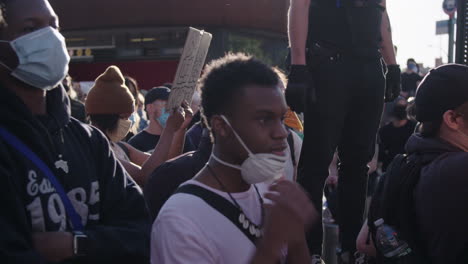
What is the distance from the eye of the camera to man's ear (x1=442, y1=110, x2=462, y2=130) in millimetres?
3188

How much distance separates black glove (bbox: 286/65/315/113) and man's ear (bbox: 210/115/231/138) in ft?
3.88

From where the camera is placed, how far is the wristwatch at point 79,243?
219 cm

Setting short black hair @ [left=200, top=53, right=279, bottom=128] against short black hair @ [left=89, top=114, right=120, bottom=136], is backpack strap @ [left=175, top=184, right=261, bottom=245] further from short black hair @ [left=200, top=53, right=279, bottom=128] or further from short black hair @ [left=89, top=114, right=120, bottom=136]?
short black hair @ [left=89, top=114, right=120, bottom=136]

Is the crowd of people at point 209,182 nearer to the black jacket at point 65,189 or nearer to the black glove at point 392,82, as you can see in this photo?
the black jacket at point 65,189

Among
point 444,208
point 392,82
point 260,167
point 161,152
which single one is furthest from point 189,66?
point 444,208

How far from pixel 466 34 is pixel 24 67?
14.4ft

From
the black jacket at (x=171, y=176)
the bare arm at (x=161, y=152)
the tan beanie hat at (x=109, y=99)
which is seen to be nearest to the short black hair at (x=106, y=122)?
the tan beanie hat at (x=109, y=99)

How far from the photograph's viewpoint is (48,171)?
2.19 m

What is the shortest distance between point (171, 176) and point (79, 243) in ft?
3.52

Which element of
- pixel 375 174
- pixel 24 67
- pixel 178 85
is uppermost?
pixel 24 67

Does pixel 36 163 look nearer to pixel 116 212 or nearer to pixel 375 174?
pixel 116 212

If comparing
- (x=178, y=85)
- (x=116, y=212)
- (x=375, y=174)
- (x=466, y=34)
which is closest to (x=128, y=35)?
(x=375, y=174)

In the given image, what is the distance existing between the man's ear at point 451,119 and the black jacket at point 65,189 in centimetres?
155

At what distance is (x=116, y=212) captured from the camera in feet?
8.08
